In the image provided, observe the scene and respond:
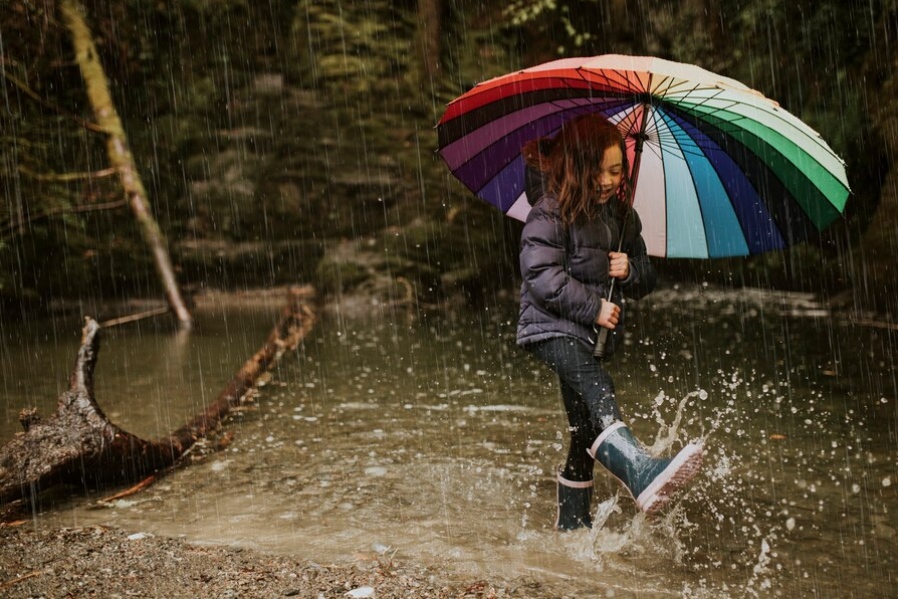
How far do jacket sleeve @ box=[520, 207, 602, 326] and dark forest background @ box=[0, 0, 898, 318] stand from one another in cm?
1026

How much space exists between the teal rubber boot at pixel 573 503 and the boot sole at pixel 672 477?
736 millimetres

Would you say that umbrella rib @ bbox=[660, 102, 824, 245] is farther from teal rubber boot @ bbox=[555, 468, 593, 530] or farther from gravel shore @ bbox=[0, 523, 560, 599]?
gravel shore @ bbox=[0, 523, 560, 599]

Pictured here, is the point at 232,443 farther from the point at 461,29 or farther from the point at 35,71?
the point at 461,29

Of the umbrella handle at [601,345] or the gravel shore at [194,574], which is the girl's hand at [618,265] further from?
the gravel shore at [194,574]

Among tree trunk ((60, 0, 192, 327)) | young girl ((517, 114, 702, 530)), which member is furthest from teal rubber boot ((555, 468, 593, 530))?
tree trunk ((60, 0, 192, 327))

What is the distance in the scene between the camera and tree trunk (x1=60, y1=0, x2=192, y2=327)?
41.5ft

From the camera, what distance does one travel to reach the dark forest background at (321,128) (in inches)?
545

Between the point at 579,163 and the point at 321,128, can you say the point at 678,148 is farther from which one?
the point at 321,128

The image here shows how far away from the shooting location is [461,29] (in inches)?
643

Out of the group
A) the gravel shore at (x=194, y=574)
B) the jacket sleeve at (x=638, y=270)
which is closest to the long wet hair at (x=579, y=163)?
the jacket sleeve at (x=638, y=270)

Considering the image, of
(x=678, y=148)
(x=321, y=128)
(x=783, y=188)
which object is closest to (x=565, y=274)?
(x=678, y=148)

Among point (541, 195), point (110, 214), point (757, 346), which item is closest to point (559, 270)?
point (541, 195)

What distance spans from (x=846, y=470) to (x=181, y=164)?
14.6 metres

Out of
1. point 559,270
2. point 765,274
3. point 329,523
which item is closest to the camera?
point 559,270
